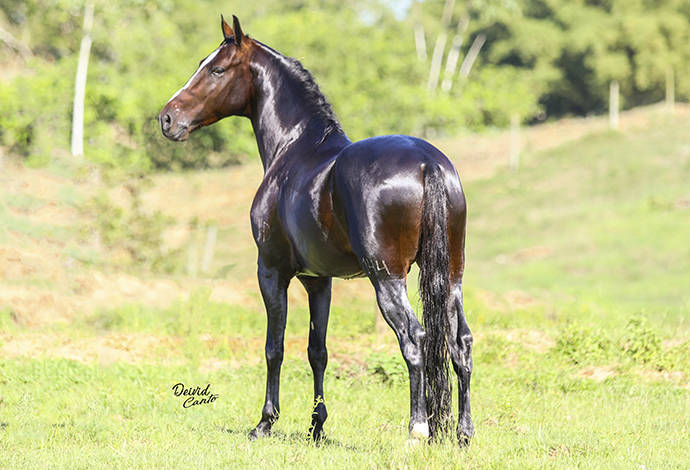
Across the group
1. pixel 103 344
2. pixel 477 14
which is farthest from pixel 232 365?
pixel 477 14

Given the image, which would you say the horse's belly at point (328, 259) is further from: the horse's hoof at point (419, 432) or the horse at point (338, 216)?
the horse's hoof at point (419, 432)

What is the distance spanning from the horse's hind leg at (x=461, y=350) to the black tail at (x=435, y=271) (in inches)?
3.5

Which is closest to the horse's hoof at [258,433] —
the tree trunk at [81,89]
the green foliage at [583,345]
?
the green foliage at [583,345]

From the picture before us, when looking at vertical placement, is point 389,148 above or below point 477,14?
below

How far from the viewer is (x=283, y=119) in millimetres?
6320

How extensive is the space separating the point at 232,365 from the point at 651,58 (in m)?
43.3

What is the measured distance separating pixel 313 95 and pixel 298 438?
2627mm

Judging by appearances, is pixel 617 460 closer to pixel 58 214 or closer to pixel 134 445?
pixel 134 445

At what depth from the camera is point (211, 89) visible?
6.31 meters

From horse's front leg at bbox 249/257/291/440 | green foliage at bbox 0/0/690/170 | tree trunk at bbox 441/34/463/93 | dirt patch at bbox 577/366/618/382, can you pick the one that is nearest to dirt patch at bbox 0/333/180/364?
horse's front leg at bbox 249/257/291/440

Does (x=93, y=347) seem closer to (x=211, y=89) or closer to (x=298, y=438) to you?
(x=298, y=438)

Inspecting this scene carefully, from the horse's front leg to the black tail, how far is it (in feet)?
4.81

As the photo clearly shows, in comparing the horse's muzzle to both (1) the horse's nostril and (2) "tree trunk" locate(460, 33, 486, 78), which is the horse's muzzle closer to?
(1) the horse's nostril

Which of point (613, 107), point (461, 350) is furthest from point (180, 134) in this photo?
point (613, 107)
